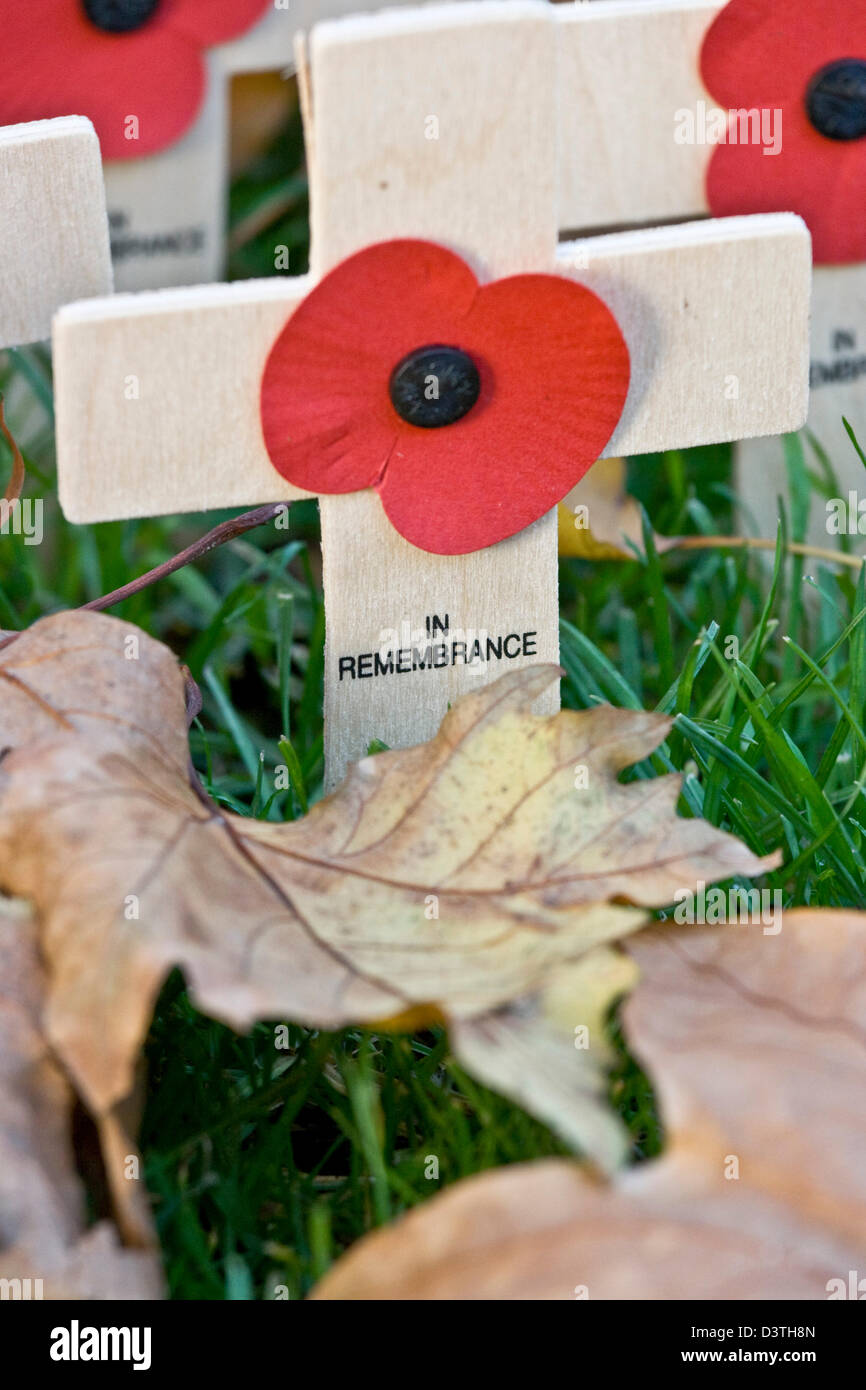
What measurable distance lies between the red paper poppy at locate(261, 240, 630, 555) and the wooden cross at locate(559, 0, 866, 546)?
0.46 m

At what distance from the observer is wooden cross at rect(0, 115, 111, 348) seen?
1.11 metres

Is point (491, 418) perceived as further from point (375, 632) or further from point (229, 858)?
point (229, 858)

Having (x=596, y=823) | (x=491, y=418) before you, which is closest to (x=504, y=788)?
(x=596, y=823)

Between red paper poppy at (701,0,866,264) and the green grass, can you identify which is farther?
red paper poppy at (701,0,866,264)

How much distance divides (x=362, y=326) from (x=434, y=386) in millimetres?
69

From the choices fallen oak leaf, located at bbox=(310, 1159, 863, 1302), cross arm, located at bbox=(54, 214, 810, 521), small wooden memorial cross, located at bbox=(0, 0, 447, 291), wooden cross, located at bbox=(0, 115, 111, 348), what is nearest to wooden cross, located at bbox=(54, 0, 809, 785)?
cross arm, located at bbox=(54, 214, 810, 521)

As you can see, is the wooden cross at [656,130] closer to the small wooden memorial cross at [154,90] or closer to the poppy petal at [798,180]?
the poppy petal at [798,180]

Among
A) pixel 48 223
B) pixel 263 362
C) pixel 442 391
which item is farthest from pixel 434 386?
pixel 48 223

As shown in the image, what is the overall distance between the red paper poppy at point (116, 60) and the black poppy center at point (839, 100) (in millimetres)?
649

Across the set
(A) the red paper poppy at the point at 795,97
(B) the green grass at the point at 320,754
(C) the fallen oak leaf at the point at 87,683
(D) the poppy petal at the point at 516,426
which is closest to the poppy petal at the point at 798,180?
(A) the red paper poppy at the point at 795,97

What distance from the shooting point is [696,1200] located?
0.77 metres

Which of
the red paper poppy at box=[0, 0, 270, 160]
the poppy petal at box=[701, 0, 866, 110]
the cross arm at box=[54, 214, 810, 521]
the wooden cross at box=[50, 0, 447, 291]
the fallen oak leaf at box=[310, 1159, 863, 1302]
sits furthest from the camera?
the wooden cross at box=[50, 0, 447, 291]

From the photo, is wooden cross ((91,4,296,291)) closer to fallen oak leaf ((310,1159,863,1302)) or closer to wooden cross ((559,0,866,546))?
wooden cross ((559,0,866,546))
